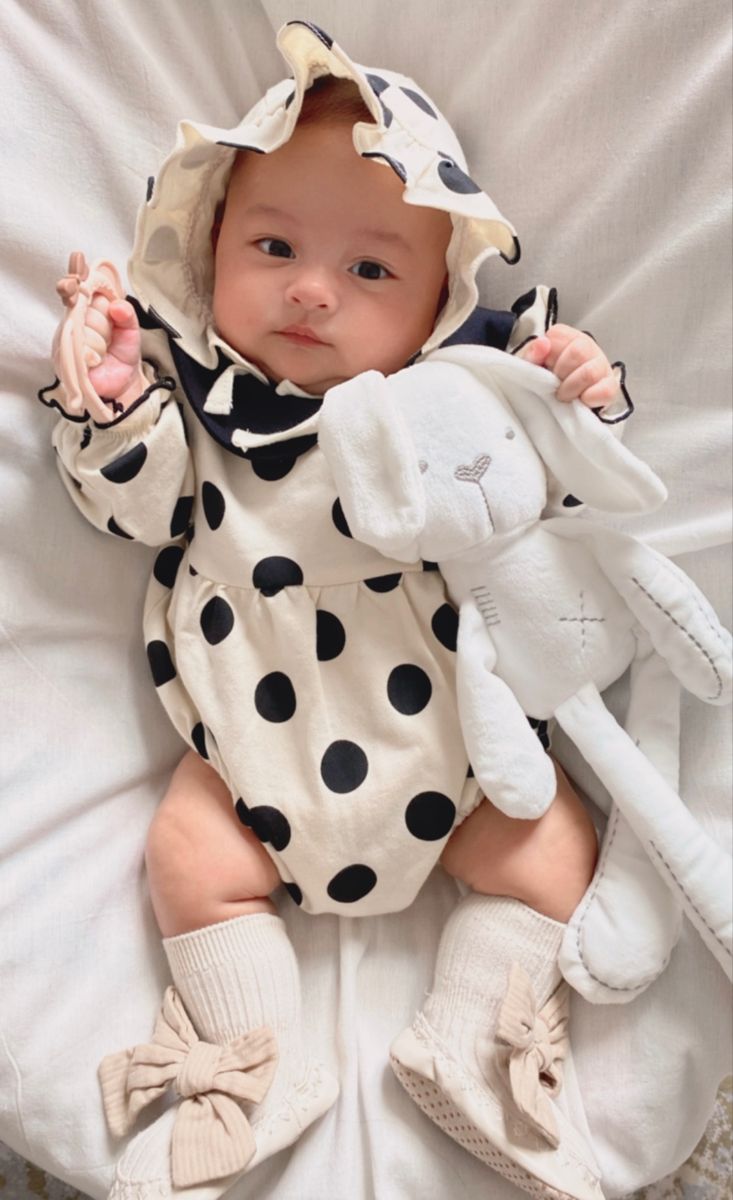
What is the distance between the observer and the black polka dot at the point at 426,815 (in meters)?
0.88

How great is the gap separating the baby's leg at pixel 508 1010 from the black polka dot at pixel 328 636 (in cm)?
19

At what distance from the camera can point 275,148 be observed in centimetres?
82

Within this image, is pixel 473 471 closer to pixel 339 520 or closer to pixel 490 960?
pixel 339 520

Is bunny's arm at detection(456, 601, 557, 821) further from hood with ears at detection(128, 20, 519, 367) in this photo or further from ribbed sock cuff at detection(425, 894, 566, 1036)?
hood with ears at detection(128, 20, 519, 367)

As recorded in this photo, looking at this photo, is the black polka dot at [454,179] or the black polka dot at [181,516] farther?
the black polka dot at [181,516]

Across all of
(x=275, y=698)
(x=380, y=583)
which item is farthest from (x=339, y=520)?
(x=275, y=698)

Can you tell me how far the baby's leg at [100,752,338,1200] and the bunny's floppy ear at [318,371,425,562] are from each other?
0.30 meters

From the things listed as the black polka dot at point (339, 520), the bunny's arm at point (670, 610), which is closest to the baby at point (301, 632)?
the black polka dot at point (339, 520)

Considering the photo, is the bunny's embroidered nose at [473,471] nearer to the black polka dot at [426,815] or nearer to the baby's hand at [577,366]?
the baby's hand at [577,366]

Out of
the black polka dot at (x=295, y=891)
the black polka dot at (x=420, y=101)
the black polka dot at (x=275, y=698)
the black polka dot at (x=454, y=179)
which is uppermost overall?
the black polka dot at (x=420, y=101)

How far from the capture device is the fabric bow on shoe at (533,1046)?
2.63ft

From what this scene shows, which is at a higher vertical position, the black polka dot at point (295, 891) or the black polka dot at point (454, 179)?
the black polka dot at point (454, 179)

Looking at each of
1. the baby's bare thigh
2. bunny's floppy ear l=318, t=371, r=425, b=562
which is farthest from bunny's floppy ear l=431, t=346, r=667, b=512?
the baby's bare thigh

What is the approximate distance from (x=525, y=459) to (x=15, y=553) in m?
0.45
